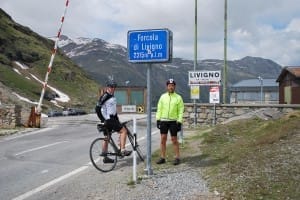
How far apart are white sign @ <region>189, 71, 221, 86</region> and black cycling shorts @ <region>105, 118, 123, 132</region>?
12.9 meters

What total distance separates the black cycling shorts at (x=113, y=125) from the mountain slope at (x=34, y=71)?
260 ft

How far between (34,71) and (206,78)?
87525 millimetres

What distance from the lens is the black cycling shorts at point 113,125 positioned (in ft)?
37.3

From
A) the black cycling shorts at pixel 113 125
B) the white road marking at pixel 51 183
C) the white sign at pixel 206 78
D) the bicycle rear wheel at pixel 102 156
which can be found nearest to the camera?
the white road marking at pixel 51 183

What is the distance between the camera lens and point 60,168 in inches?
464

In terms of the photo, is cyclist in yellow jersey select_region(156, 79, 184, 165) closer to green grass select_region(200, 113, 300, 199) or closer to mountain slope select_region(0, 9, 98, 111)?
green grass select_region(200, 113, 300, 199)

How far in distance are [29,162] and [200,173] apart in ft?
16.9

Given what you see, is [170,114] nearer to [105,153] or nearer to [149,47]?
[105,153]

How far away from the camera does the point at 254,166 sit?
8.82m

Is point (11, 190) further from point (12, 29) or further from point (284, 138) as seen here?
point (12, 29)

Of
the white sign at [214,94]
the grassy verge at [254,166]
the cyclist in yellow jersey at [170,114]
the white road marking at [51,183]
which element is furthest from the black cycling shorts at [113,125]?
the white sign at [214,94]

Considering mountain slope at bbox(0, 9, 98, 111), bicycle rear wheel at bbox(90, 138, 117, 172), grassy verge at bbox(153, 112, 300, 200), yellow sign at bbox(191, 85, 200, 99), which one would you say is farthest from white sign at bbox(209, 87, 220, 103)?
mountain slope at bbox(0, 9, 98, 111)

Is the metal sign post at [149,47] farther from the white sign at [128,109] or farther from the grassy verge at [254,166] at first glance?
the white sign at [128,109]

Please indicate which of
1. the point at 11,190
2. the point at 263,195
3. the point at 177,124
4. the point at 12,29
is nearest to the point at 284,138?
the point at 177,124
